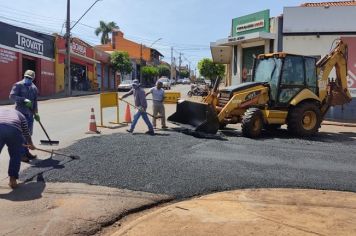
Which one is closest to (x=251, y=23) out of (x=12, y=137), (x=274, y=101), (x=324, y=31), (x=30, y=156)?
(x=324, y=31)

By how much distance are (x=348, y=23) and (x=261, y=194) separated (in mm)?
17244

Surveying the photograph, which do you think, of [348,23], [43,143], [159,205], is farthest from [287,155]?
[348,23]

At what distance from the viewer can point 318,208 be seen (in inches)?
255

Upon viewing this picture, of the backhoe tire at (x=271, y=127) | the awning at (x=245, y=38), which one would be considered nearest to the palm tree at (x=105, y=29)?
the awning at (x=245, y=38)

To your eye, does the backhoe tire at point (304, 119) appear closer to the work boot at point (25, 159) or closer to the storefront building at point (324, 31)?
the work boot at point (25, 159)

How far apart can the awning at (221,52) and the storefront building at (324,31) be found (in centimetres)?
651

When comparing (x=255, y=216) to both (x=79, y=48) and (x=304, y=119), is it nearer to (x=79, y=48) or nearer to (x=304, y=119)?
(x=304, y=119)

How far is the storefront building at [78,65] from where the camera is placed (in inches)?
1697

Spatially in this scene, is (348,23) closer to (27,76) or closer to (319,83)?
(319,83)

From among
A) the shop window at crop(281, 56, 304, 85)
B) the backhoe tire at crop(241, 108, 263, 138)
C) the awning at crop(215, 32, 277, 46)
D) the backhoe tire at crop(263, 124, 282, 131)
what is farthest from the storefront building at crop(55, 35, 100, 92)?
the backhoe tire at crop(241, 108, 263, 138)

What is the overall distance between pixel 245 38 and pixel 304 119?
11.5 m

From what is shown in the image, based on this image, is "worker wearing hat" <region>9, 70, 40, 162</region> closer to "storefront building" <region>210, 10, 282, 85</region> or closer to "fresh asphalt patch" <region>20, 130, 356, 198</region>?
"fresh asphalt patch" <region>20, 130, 356, 198</region>

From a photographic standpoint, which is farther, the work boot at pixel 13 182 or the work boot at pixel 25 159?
the work boot at pixel 25 159

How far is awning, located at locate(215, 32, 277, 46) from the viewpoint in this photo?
2348cm
